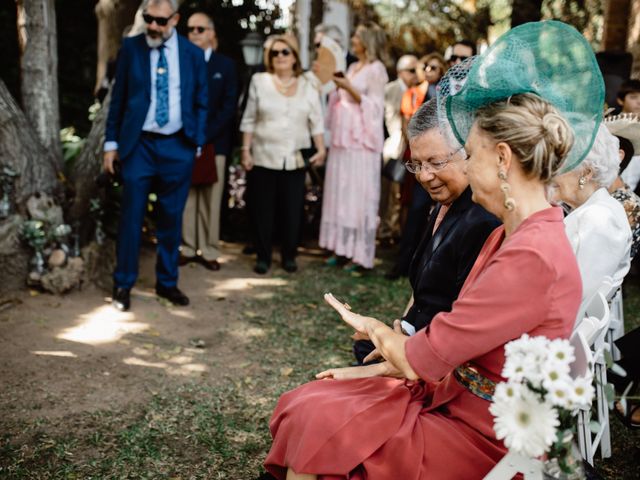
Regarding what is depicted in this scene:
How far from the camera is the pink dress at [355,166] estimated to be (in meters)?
6.68

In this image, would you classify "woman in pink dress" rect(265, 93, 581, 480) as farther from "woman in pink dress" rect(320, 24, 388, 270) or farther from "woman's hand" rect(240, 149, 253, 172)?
"woman in pink dress" rect(320, 24, 388, 270)

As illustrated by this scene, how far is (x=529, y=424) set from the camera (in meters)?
1.55

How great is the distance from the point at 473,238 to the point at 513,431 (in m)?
0.98

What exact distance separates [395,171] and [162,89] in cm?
279

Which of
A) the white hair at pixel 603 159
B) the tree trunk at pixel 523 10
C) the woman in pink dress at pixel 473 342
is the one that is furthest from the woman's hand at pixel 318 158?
the woman in pink dress at pixel 473 342

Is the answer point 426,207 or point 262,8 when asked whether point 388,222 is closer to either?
point 426,207

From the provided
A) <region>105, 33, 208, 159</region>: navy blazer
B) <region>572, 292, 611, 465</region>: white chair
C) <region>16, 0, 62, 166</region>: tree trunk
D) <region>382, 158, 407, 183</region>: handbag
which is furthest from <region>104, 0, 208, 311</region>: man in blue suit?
<region>572, 292, 611, 465</region>: white chair

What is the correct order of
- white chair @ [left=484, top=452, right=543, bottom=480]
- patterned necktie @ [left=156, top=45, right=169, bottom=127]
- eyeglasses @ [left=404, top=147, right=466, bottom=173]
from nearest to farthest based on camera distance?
white chair @ [left=484, top=452, right=543, bottom=480]
eyeglasses @ [left=404, top=147, right=466, bottom=173]
patterned necktie @ [left=156, top=45, right=169, bottom=127]

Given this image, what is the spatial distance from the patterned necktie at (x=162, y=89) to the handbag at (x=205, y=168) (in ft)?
4.48

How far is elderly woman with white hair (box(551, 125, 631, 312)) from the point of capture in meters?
2.54

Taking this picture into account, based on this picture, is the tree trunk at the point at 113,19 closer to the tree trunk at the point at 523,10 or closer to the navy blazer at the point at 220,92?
the navy blazer at the point at 220,92

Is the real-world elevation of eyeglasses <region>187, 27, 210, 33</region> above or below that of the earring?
above

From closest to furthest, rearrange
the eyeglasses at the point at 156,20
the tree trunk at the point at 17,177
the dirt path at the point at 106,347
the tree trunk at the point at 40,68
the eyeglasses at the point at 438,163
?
the eyeglasses at the point at 438,163 < the dirt path at the point at 106,347 < the eyeglasses at the point at 156,20 < the tree trunk at the point at 17,177 < the tree trunk at the point at 40,68

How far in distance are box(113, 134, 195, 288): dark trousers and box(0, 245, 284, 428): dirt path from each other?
0.33 meters
